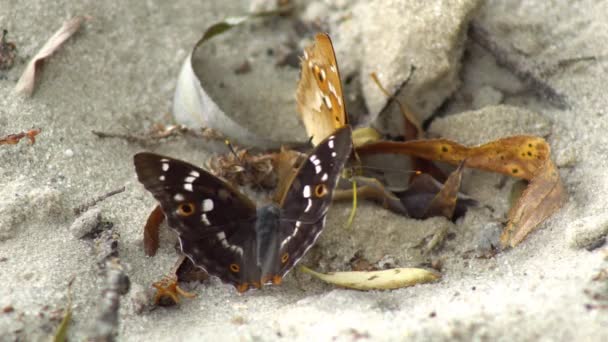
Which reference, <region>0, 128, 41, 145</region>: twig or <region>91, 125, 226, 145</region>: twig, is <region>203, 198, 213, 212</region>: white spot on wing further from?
<region>0, 128, 41, 145</region>: twig

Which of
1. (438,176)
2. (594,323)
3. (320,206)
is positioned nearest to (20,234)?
(320,206)

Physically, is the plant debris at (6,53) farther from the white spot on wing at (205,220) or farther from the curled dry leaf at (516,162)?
the curled dry leaf at (516,162)

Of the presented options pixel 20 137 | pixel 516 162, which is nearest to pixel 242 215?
pixel 20 137

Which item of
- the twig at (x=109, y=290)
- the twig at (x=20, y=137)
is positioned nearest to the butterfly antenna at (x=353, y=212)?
the twig at (x=109, y=290)

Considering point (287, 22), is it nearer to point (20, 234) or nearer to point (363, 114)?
point (363, 114)

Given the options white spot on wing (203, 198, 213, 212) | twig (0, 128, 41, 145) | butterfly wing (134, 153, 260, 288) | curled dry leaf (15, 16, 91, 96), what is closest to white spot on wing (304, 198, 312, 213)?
butterfly wing (134, 153, 260, 288)
